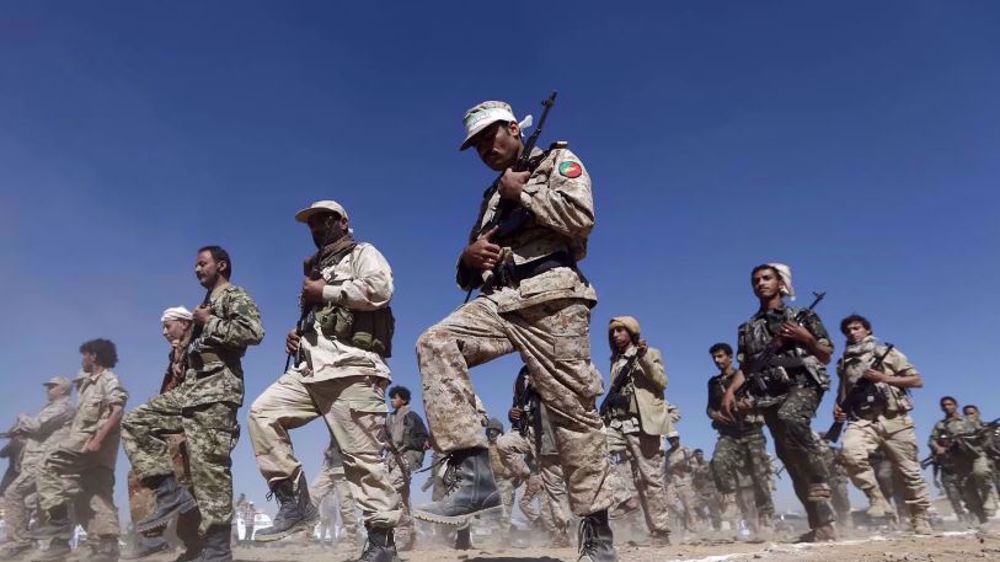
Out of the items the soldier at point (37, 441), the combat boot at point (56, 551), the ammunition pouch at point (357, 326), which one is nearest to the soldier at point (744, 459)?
the ammunition pouch at point (357, 326)

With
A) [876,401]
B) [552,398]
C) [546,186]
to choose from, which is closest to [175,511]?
[552,398]

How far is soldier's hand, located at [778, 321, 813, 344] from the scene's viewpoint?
18.4 feet

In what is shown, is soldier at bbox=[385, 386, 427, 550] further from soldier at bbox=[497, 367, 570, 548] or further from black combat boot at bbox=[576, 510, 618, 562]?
black combat boot at bbox=[576, 510, 618, 562]

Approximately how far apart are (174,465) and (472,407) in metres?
3.86

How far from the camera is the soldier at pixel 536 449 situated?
7.39 metres

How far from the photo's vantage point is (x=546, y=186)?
3232 mm

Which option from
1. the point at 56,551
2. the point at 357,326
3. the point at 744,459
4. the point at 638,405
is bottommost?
the point at 56,551

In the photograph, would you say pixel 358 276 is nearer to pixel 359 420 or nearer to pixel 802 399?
pixel 359 420

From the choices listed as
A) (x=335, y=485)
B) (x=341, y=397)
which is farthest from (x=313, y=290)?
(x=335, y=485)

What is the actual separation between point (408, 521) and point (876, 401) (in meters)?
6.24

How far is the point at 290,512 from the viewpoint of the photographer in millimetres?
4090

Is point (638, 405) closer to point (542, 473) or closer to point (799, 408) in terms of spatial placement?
point (542, 473)

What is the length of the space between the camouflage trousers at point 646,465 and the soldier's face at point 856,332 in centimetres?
269

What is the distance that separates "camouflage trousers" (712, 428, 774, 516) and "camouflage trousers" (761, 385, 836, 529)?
8.51ft
